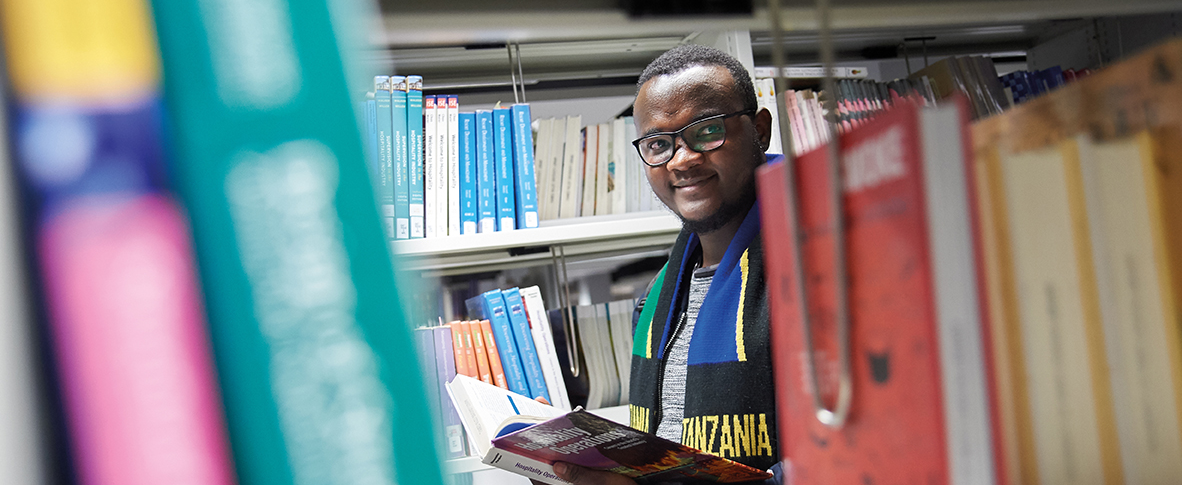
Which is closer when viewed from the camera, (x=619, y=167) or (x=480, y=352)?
(x=480, y=352)

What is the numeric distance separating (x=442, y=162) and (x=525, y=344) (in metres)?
0.50

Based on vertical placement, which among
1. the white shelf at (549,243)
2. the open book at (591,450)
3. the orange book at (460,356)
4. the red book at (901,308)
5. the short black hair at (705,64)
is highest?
the short black hair at (705,64)

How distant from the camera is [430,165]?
5.53ft

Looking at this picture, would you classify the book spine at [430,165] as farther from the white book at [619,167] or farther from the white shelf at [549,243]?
the white book at [619,167]

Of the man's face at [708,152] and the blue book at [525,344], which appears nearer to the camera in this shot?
the man's face at [708,152]

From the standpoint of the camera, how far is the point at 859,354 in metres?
0.23

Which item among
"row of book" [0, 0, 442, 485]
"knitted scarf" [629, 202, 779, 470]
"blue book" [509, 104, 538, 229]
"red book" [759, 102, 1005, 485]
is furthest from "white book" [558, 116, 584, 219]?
"row of book" [0, 0, 442, 485]

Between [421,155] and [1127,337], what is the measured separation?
1592 millimetres

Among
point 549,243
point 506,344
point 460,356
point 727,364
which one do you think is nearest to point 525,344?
point 506,344

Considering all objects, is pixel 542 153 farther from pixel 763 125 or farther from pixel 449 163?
pixel 763 125

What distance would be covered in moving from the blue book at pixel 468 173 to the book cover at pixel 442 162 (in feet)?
0.10

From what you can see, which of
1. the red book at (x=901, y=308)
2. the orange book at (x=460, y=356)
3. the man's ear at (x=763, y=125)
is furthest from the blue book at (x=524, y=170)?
the red book at (x=901, y=308)

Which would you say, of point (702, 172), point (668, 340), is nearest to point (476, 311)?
point (668, 340)

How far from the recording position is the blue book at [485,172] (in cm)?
170
